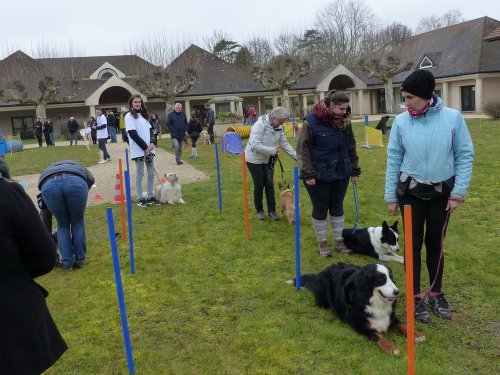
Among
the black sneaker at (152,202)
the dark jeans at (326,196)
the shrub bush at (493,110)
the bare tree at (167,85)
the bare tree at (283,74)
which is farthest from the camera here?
the bare tree at (283,74)

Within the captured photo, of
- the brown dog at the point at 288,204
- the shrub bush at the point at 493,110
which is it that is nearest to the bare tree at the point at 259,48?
the shrub bush at the point at 493,110

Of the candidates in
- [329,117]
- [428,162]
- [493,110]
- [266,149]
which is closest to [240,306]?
[428,162]

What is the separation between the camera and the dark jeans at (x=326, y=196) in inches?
213

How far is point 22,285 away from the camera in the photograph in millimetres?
2207

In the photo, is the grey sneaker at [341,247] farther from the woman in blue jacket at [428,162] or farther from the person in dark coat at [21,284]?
the person in dark coat at [21,284]

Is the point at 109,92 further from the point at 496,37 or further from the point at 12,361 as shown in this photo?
the point at 12,361

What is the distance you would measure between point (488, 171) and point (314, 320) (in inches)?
311

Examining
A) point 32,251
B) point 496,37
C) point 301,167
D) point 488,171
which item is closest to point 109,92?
point 496,37

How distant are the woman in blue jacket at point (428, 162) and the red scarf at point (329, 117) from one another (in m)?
1.33

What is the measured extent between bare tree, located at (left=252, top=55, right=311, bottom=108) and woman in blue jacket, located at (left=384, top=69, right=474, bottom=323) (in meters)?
29.4

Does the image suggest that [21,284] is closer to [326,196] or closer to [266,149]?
[326,196]

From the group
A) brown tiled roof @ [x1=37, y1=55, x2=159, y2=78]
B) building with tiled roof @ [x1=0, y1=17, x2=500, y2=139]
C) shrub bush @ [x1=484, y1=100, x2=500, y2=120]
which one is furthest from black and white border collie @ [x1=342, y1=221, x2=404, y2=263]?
brown tiled roof @ [x1=37, y1=55, x2=159, y2=78]

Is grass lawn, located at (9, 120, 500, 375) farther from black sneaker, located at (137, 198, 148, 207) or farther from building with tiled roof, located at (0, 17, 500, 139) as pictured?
building with tiled roof, located at (0, 17, 500, 139)

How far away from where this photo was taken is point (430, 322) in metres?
3.94
